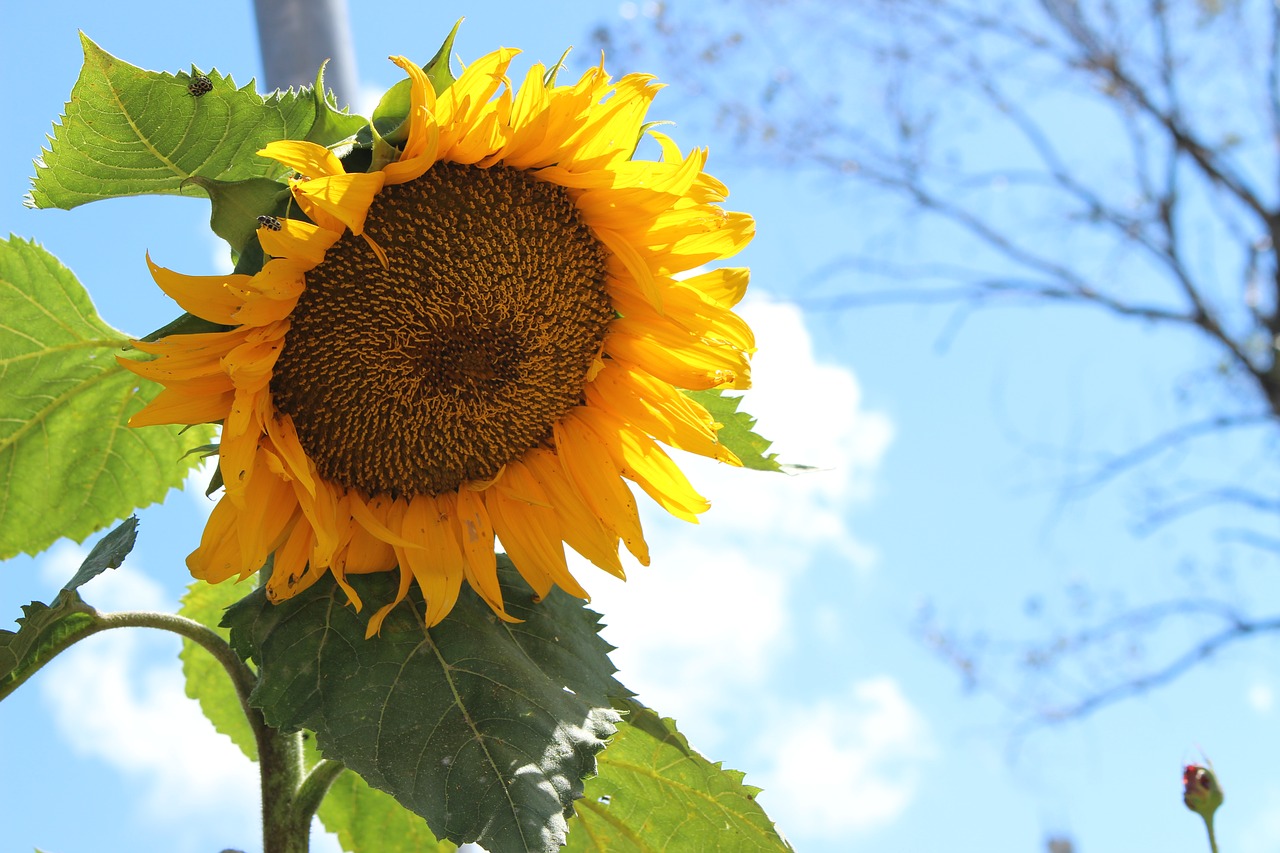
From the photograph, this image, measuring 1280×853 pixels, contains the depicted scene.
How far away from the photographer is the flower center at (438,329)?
3.76 ft

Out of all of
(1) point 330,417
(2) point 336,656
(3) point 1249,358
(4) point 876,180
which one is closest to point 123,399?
(1) point 330,417

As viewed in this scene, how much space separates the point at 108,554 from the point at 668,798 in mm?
613

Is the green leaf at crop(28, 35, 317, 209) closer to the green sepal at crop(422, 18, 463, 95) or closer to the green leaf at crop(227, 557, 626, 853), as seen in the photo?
the green sepal at crop(422, 18, 463, 95)

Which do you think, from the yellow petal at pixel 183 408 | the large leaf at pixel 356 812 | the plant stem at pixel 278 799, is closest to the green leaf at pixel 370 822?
the large leaf at pixel 356 812

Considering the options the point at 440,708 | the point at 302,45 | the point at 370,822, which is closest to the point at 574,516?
the point at 440,708

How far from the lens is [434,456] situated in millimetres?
1227

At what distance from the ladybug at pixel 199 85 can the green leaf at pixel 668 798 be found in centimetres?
71

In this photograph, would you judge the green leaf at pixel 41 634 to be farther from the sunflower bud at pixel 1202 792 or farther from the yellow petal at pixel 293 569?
the sunflower bud at pixel 1202 792

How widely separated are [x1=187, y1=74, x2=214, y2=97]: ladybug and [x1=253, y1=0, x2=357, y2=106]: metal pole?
494 millimetres

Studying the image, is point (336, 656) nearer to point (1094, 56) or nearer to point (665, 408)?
point (665, 408)

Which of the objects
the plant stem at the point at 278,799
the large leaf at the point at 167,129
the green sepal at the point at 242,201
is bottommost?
the plant stem at the point at 278,799

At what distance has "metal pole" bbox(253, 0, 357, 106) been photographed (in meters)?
1.57

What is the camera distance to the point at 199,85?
107 centimetres

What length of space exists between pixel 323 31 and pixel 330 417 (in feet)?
2.19
